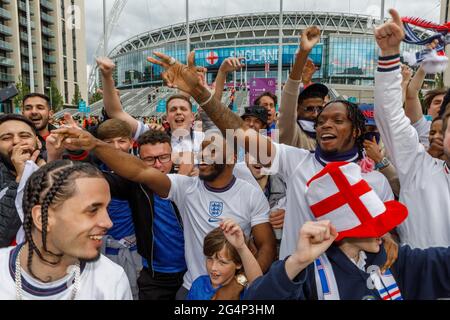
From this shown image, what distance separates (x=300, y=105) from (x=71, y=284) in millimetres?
2692

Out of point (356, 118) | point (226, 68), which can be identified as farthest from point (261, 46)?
point (356, 118)

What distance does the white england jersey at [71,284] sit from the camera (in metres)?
1.60

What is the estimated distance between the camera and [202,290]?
237 centimetres

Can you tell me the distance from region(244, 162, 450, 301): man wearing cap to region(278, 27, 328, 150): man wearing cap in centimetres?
140

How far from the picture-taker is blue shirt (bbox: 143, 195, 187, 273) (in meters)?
2.80

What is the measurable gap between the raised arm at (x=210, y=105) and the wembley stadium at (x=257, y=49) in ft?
172

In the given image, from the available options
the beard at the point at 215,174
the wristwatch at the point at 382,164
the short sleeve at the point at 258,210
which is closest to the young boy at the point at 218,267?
the short sleeve at the point at 258,210

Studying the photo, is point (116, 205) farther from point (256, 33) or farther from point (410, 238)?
point (256, 33)

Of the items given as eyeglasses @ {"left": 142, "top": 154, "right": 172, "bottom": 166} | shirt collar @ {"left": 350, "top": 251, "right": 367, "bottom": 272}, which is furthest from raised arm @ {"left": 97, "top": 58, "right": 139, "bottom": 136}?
shirt collar @ {"left": 350, "top": 251, "right": 367, "bottom": 272}

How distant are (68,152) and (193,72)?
125 centimetres

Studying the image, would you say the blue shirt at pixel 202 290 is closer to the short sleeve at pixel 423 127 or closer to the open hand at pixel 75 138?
the open hand at pixel 75 138

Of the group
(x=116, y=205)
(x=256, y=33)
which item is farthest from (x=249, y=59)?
(x=116, y=205)

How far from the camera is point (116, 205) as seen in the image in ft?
9.96

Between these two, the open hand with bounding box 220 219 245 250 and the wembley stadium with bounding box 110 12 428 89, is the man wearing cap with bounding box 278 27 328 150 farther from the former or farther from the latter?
the wembley stadium with bounding box 110 12 428 89
